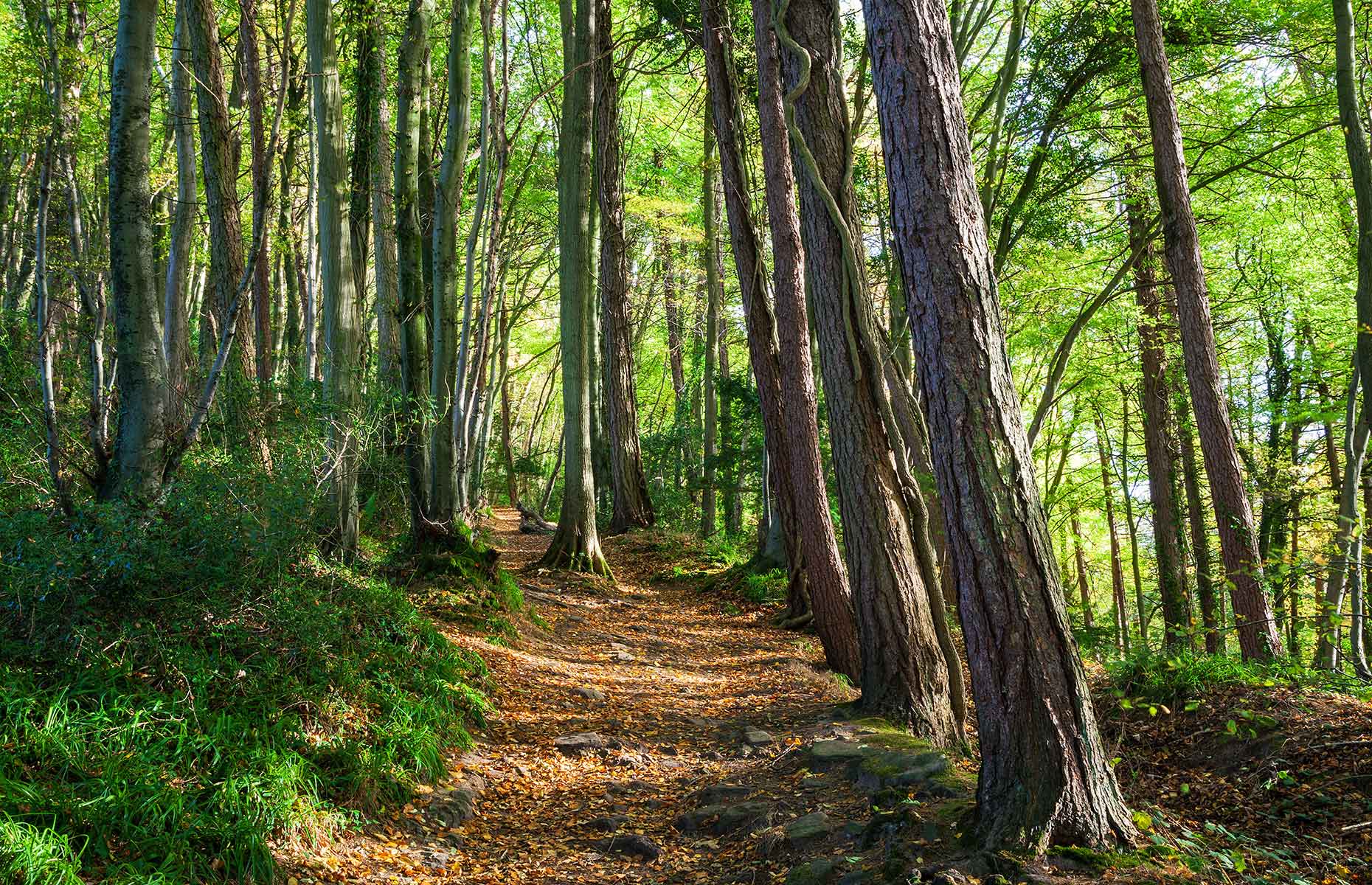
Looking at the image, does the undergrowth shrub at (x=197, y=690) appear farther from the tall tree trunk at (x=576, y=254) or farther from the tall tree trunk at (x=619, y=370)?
the tall tree trunk at (x=619, y=370)

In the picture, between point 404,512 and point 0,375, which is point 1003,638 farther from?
point 404,512

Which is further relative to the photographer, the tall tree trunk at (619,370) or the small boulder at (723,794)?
the tall tree trunk at (619,370)

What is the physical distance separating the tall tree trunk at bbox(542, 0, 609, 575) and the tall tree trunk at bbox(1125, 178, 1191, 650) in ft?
24.1

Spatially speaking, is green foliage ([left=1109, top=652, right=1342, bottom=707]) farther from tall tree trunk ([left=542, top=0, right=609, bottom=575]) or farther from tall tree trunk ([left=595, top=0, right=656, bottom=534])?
tall tree trunk ([left=595, top=0, right=656, bottom=534])

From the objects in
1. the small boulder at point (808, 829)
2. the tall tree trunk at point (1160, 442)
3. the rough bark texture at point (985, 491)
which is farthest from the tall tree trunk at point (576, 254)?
the tall tree trunk at point (1160, 442)

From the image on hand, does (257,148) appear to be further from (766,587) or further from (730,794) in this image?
(730,794)

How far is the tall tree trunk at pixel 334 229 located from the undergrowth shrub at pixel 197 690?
141 cm

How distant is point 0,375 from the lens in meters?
5.30

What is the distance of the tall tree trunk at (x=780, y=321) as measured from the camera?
6.91 meters

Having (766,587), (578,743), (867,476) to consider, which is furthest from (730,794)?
(766,587)

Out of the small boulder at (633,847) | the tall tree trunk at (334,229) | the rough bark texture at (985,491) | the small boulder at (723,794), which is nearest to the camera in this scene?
the rough bark texture at (985,491)

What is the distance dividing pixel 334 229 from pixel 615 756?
461 cm

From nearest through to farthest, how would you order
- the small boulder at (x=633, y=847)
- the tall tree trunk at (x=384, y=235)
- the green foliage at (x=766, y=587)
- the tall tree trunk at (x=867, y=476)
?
1. the small boulder at (x=633, y=847)
2. the tall tree trunk at (x=867, y=476)
3. the tall tree trunk at (x=384, y=235)
4. the green foliage at (x=766, y=587)

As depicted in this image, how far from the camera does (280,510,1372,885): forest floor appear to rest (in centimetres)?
335
